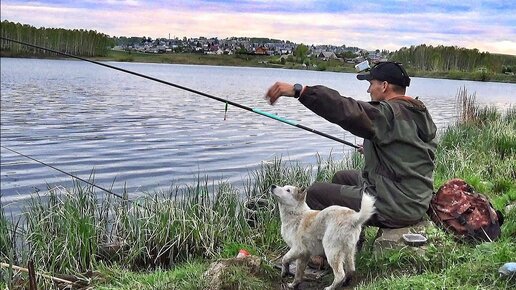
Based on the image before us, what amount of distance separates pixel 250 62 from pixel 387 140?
341 ft

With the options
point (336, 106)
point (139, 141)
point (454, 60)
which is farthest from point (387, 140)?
point (454, 60)

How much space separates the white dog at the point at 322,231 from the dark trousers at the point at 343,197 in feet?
1.36

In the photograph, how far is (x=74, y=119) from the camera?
2112 centimetres

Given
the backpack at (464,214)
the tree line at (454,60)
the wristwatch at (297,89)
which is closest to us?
the wristwatch at (297,89)

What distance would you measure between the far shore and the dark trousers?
70.7m

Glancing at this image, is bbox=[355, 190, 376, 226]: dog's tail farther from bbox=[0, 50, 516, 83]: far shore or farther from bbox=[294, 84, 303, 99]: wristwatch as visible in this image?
bbox=[0, 50, 516, 83]: far shore

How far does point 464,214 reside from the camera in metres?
5.37

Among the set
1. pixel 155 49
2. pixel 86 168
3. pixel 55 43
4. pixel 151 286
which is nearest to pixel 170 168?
pixel 86 168

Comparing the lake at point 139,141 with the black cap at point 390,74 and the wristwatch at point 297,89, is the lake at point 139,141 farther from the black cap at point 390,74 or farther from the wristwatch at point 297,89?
the wristwatch at point 297,89

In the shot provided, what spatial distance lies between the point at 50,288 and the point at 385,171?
330cm

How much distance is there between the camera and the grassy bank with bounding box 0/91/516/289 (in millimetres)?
4738

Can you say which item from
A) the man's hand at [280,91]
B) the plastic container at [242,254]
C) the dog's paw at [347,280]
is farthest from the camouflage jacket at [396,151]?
the plastic container at [242,254]

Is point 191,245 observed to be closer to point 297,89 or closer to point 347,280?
point 347,280

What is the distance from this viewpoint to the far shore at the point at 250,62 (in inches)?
3060
